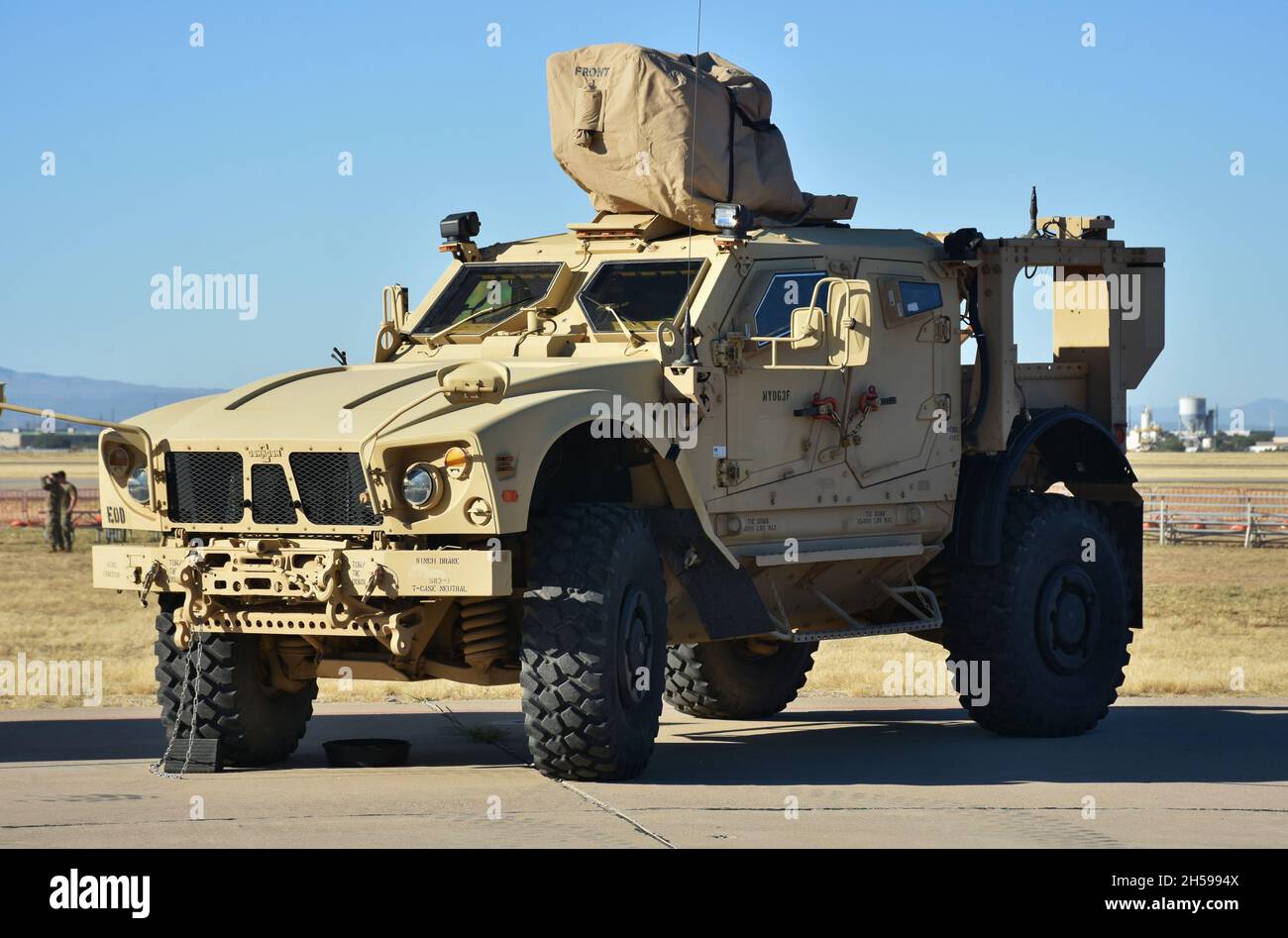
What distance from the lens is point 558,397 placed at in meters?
8.92

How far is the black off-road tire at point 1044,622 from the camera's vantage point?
37.6ft

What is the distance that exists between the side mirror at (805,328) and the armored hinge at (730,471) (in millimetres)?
672

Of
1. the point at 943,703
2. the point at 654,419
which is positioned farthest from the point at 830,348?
the point at 943,703

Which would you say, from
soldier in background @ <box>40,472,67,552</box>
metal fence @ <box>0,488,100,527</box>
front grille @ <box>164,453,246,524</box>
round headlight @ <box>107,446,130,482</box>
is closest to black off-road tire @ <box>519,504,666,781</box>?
front grille @ <box>164,453,246,524</box>

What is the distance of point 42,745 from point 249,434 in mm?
3023

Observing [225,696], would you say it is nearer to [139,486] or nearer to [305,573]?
[139,486]

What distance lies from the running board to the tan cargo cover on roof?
223 cm

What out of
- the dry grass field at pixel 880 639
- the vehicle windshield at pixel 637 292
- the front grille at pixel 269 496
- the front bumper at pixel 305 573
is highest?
the vehicle windshield at pixel 637 292

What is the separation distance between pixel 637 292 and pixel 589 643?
2419 mm

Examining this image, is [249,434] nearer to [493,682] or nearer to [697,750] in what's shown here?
[493,682]

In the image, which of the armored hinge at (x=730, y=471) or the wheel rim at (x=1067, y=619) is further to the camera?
the wheel rim at (x=1067, y=619)

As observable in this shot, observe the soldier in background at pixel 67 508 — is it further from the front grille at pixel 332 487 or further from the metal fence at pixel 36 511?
the front grille at pixel 332 487

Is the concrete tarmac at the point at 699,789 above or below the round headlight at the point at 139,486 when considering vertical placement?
below

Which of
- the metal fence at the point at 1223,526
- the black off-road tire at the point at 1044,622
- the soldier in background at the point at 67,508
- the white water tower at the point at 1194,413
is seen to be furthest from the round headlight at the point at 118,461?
the white water tower at the point at 1194,413
